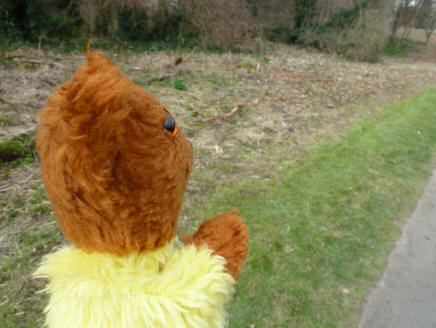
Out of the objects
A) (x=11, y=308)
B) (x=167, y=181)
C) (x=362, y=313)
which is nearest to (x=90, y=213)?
(x=167, y=181)

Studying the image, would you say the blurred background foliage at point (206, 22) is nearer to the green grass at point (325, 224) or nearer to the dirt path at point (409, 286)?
the green grass at point (325, 224)

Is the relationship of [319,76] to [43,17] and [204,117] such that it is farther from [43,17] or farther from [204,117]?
[43,17]

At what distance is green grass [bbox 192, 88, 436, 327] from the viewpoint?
89.5 inches

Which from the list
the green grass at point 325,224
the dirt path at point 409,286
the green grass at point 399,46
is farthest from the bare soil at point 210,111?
the green grass at point 399,46

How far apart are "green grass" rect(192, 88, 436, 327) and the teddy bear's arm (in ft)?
3.87

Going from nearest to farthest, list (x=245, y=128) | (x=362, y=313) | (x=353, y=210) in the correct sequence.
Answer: (x=362, y=313)
(x=353, y=210)
(x=245, y=128)

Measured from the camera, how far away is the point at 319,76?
8914 millimetres

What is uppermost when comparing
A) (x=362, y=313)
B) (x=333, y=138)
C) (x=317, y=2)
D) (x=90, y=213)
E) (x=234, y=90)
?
(x=317, y=2)

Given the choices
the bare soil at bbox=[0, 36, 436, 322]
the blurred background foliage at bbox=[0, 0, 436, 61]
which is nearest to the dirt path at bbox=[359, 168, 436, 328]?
the bare soil at bbox=[0, 36, 436, 322]

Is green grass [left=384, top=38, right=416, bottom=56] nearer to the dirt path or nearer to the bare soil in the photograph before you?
the bare soil

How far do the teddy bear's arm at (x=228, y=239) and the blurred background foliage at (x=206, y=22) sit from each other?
8814 millimetres

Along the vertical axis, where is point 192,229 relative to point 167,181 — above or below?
below

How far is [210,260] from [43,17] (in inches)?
436

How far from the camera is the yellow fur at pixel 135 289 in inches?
35.0
